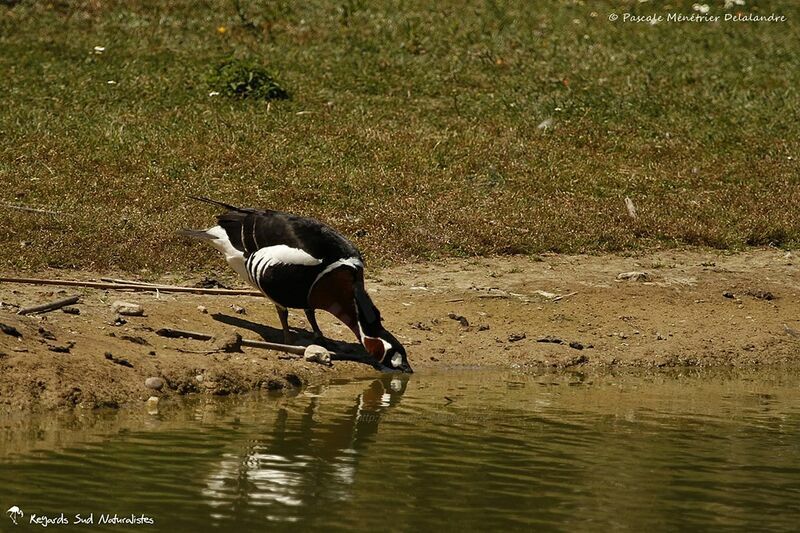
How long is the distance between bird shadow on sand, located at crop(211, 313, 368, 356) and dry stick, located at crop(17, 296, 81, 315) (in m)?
1.03

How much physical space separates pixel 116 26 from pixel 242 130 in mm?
4457

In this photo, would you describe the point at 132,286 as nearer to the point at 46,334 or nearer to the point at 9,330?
the point at 46,334

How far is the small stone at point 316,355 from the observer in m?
9.62

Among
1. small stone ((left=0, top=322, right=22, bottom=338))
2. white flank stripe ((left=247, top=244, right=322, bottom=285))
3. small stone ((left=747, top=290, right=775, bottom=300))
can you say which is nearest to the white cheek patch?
white flank stripe ((left=247, top=244, right=322, bottom=285))

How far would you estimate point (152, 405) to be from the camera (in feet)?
27.5

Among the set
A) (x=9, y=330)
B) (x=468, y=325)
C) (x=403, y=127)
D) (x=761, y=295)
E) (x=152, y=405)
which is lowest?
(x=152, y=405)

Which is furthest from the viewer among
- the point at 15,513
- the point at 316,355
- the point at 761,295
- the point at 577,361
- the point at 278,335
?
the point at 761,295

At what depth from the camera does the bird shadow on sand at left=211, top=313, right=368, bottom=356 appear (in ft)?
33.2

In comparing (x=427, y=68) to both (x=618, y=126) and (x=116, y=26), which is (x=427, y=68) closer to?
(x=618, y=126)

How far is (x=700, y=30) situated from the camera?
20.3 m

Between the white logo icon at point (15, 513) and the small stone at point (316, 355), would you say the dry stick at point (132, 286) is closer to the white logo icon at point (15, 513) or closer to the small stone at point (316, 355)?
the small stone at point (316, 355)

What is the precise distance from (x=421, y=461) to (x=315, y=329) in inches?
117

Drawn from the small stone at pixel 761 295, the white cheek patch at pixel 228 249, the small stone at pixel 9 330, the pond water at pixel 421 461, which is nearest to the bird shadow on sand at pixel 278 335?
the white cheek patch at pixel 228 249

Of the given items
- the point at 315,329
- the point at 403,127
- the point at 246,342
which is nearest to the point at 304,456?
the point at 246,342
